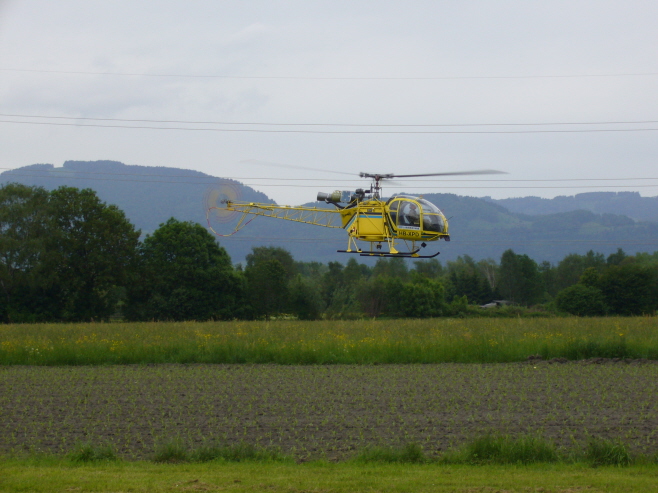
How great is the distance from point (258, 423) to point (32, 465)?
4579mm

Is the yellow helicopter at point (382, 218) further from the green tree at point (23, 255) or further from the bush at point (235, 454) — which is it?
the green tree at point (23, 255)

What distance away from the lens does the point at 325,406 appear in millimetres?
15234

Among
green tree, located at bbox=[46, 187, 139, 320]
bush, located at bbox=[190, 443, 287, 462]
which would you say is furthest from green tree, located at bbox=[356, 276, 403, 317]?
bush, located at bbox=[190, 443, 287, 462]

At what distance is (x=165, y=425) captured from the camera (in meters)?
13.2

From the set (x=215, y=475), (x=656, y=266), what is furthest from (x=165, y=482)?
(x=656, y=266)

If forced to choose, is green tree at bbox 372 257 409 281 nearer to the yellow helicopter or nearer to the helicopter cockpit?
the yellow helicopter

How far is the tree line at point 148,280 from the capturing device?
51531 mm

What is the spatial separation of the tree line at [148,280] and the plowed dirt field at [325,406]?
29356 millimetres

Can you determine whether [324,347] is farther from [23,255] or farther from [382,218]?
[23,255]

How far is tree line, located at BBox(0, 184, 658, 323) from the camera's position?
5153 centimetres

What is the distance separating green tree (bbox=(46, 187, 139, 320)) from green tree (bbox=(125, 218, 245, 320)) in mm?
1964

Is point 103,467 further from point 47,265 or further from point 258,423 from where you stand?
point 47,265

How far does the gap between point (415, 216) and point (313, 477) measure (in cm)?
1319

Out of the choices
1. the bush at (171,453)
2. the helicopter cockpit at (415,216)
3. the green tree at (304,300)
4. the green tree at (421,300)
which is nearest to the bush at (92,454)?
the bush at (171,453)
